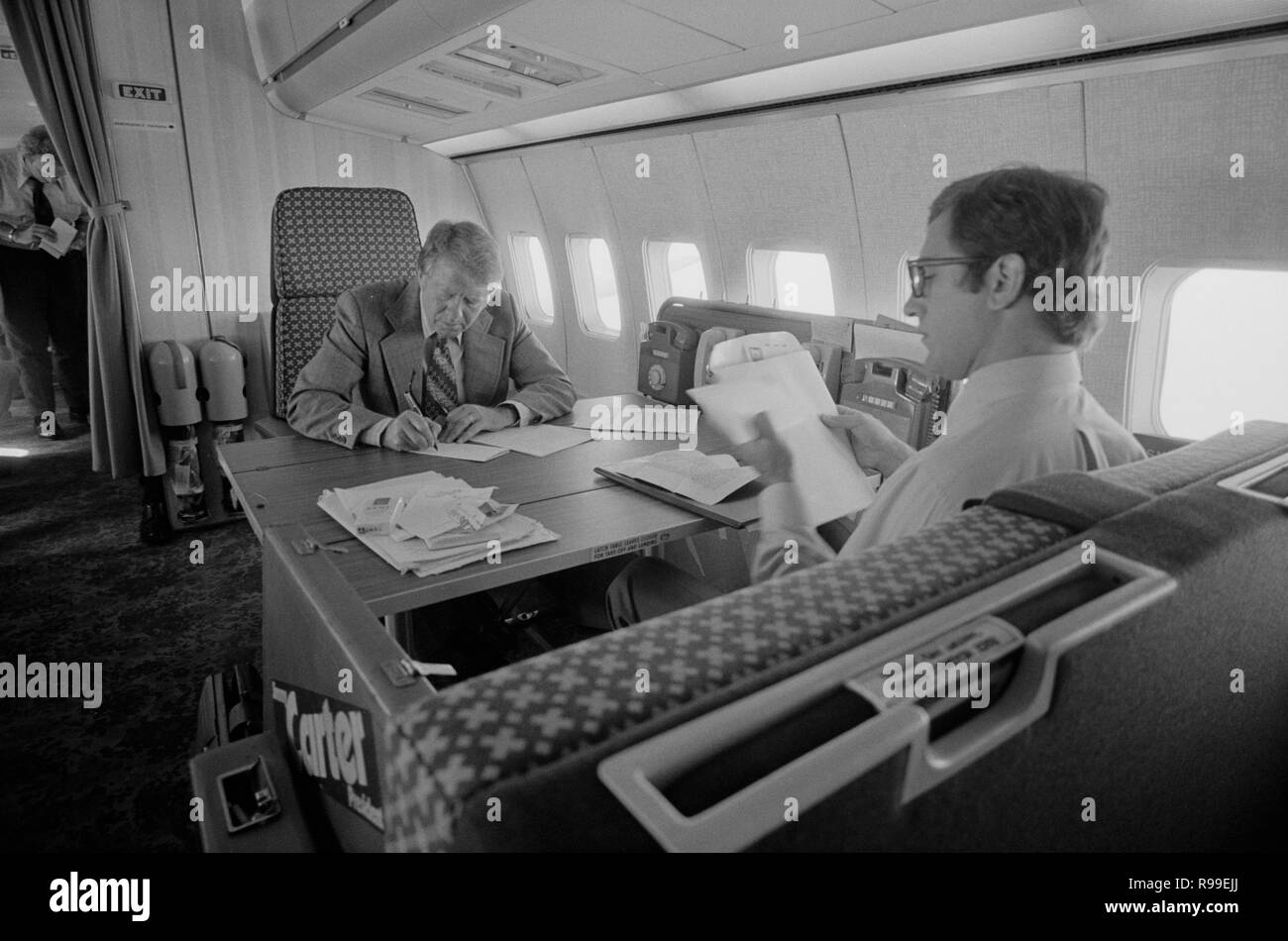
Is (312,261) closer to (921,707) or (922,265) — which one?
(922,265)

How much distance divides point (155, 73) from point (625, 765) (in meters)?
6.16

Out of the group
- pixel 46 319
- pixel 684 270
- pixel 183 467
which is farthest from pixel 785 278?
pixel 46 319

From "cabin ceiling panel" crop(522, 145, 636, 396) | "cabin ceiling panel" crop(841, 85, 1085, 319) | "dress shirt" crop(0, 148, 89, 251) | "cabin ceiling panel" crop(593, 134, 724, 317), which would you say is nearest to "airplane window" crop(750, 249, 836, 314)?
"cabin ceiling panel" crop(593, 134, 724, 317)

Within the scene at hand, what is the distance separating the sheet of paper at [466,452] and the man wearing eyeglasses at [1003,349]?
142 cm

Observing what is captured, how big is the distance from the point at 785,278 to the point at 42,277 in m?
5.79

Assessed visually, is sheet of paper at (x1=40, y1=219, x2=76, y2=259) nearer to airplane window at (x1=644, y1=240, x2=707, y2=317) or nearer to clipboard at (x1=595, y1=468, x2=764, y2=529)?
airplane window at (x1=644, y1=240, x2=707, y2=317)

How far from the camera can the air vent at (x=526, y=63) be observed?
347 cm

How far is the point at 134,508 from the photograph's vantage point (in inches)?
213

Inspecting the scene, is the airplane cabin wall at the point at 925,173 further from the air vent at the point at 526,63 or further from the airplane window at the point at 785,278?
the air vent at the point at 526,63

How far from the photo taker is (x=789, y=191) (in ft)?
14.0

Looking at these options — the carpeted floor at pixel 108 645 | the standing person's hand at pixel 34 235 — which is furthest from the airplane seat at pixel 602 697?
the standing person's hand at pixel 34 235

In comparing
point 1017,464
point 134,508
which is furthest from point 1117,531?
point 134,508

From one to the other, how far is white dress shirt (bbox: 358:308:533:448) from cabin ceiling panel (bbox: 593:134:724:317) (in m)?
2.09
